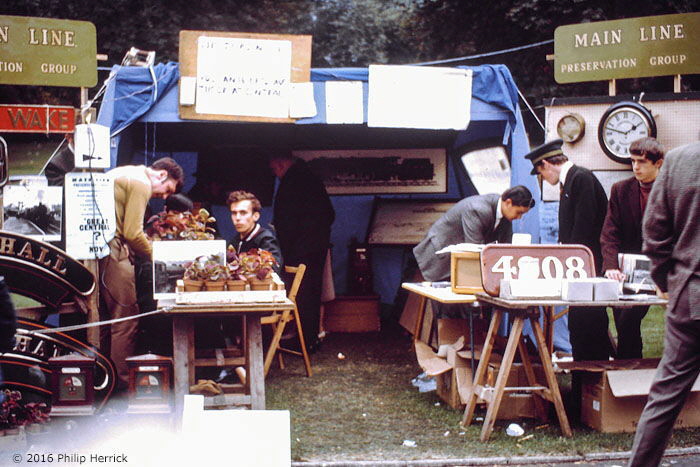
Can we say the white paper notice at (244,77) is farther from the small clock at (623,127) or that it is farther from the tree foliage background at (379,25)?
the tree foliage background at (379,25)

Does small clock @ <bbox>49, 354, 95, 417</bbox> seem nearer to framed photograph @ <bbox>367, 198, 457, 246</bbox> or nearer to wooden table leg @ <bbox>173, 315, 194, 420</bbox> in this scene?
wooden table leg @ <bbox>173, 315, 194, 420</bbox>

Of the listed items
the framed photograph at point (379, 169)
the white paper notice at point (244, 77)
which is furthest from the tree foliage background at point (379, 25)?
the white paper notice at point (244, 77)

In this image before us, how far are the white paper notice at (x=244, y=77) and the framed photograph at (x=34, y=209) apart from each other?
1.49 meters

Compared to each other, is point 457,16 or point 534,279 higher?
point 457,16

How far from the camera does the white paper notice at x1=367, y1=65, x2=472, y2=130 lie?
22.3 ft

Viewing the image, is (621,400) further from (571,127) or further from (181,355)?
(571,127)

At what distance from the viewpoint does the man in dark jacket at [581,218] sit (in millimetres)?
5730

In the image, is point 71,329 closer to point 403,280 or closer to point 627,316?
point 627,316

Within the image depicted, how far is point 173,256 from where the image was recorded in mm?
5078

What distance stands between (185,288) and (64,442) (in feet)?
3.55

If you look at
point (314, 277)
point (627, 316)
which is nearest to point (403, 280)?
point (314, 277)

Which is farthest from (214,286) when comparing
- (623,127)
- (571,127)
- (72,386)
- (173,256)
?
(623,127)

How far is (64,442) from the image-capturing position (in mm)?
4438

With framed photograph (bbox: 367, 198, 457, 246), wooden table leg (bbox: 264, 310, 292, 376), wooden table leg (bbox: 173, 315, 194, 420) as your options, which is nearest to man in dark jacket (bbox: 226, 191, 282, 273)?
wooden table leg (bbox: 264, 310, 292, 376)
